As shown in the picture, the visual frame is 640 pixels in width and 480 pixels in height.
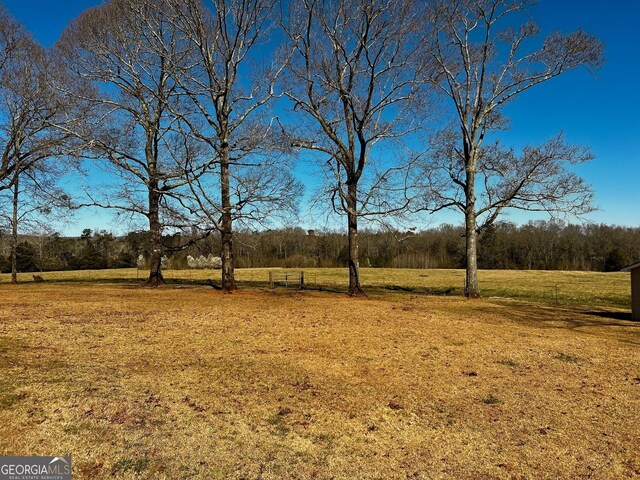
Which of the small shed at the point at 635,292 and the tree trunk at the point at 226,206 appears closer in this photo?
the small shed at the point at 635,292

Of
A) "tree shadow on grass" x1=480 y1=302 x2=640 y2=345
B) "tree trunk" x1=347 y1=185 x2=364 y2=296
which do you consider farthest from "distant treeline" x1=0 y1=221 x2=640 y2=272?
"tree shadow on grass" x1=480 y1=302 x2=640 y2=345

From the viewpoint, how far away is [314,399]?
5496mm

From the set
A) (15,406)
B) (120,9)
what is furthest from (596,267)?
(15,406)

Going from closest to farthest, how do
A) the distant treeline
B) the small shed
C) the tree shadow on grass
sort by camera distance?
the tree shadow on grass → the small shed → the distant treeline

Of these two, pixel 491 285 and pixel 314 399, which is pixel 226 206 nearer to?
pixel 314 399

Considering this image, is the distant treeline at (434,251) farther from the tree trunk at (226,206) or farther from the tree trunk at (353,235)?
the tree trunk at (353,235)

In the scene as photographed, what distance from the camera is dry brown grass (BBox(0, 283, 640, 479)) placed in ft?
13.0

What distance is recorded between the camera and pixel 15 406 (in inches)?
181

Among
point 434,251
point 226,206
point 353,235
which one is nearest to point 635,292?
point 353,235

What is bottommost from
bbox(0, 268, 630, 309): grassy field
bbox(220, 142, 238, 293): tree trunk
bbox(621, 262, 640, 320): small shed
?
bbox(0, 268, 630, 309): grassy field

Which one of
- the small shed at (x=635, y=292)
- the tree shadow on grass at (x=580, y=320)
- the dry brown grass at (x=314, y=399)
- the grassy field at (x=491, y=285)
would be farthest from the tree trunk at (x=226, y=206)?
the small shed at (x=635, y=292)

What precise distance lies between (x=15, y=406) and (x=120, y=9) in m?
17.1

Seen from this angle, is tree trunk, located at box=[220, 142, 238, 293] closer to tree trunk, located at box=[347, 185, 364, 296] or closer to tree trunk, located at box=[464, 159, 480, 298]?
tree trunk, located at box=[347, 185, 364, 296]

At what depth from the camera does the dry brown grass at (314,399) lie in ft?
13.0
